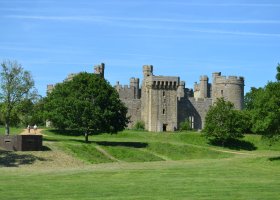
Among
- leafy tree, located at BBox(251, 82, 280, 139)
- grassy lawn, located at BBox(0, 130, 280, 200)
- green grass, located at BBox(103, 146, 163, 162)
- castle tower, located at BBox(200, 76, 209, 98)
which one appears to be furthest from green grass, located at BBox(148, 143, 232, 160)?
castle tower, located at BBox(200, 76, 209, 98)

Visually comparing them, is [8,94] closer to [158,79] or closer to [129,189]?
[158,79]

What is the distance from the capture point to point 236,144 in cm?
7144

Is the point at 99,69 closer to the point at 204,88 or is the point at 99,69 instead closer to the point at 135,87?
the point at 135,87

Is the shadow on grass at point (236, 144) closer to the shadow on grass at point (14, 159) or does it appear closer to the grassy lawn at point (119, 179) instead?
the grassy lawn at point (119, 179)

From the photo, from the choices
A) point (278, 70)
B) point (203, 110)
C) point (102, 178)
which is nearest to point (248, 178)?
point (102, 178)

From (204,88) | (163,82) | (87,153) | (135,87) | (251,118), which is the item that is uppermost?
(204,88)

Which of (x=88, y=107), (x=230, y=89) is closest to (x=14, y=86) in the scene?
(x=88, y=107)

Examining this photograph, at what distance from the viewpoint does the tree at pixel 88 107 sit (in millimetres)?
59969

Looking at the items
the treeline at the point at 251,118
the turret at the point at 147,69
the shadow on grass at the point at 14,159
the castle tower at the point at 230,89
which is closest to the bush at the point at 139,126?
the turret at the point at 147,69

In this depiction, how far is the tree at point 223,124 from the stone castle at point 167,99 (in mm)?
12906

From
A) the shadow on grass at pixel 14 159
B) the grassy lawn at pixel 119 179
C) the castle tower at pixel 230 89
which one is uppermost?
the castle tower at pixel 230 89

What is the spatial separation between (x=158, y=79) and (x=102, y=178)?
185 feet

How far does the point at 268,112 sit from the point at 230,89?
45.0 m

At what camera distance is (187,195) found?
22.0 meters
